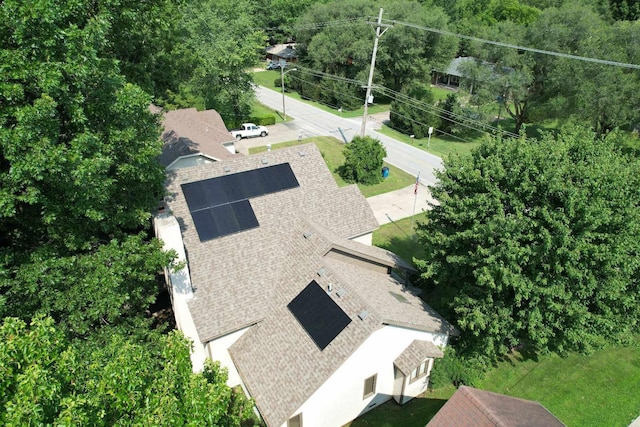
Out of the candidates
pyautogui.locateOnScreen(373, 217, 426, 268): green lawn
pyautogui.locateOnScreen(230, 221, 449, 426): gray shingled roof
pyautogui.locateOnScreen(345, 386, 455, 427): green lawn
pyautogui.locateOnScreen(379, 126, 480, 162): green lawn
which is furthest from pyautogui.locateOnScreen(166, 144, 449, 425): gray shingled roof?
pyautogui.locateOnScreen(379, 126, 480, 162): green lawn

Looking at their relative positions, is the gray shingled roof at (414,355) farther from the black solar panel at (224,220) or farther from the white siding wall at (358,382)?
the black solar panel at (224,220)

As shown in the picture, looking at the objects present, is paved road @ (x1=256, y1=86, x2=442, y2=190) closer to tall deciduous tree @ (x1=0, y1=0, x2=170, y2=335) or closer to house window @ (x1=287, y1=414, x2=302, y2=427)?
house window @ (x1=287, y1=414, x2=302, y2=427)

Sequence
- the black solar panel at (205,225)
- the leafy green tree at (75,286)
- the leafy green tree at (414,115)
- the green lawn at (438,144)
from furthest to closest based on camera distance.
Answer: the leafy green tree at (414,115)
the green lawn at (438,144)
the black solar panel at (205,225)
the leafy green tree at (75,286)

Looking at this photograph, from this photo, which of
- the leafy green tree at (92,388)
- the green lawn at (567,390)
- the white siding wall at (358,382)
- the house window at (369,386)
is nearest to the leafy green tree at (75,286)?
the leafy green tree at (92,388)

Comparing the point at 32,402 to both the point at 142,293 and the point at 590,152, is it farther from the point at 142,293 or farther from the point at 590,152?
the point at 590,152

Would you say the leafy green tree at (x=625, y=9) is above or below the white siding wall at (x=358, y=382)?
above

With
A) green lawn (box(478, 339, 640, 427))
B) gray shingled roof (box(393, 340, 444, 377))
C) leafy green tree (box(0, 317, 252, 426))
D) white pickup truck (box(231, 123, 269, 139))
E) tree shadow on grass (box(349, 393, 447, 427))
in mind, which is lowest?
white pickup truck (box(231, 123, 269, 139))

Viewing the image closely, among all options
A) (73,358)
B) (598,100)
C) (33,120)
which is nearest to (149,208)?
(33,120)
